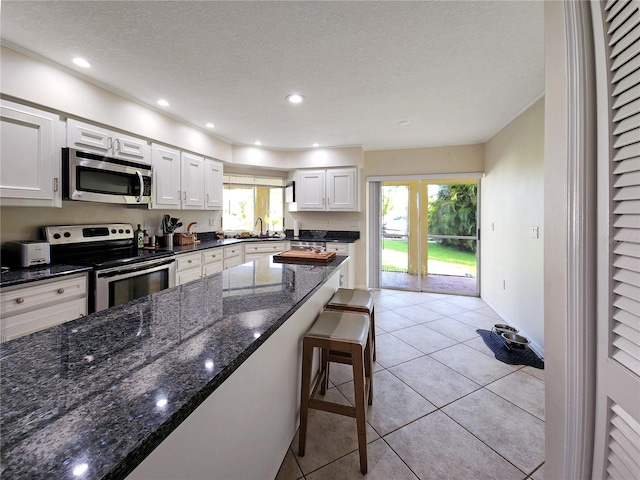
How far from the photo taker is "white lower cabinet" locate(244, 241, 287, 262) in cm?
455

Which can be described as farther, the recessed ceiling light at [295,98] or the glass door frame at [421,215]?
the glass door frame at [421,215]

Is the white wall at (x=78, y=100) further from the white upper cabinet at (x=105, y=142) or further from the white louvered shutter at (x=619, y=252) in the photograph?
the white louvered shutter at (x=619, y=252)

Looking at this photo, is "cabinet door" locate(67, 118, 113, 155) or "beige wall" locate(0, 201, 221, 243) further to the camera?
"cabinet door" locate(67, 118, 113, 155)

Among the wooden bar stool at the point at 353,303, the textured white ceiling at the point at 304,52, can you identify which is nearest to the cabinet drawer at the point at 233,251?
the textured white ceiling at the point at 304,52

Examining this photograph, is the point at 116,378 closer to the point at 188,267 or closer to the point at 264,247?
the point at 188,267

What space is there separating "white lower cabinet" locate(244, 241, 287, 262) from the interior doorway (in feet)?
6.48

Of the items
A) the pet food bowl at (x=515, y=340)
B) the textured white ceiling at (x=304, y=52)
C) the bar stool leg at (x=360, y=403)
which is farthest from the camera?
the pet food bowl at (x=515, y=340)

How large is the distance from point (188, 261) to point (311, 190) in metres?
2.40

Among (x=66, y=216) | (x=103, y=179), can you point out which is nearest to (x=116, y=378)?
(x=103, y=179)

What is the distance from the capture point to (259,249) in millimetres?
4629

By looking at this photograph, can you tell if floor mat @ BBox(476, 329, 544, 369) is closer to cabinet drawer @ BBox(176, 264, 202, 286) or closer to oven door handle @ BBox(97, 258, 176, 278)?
cabinet drawer @ BBox(176, 264, 202, 286)

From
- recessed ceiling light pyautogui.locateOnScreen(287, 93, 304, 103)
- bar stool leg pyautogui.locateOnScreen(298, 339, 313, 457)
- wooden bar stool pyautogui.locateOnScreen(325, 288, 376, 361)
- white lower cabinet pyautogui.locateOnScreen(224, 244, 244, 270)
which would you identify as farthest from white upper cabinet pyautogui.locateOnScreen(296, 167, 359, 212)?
bar stool leg pyautogui.locateOnScreen(298, 339, 313, 457)

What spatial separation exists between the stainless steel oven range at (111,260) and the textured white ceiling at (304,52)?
4.69 ft

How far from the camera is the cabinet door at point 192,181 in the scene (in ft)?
12.0
